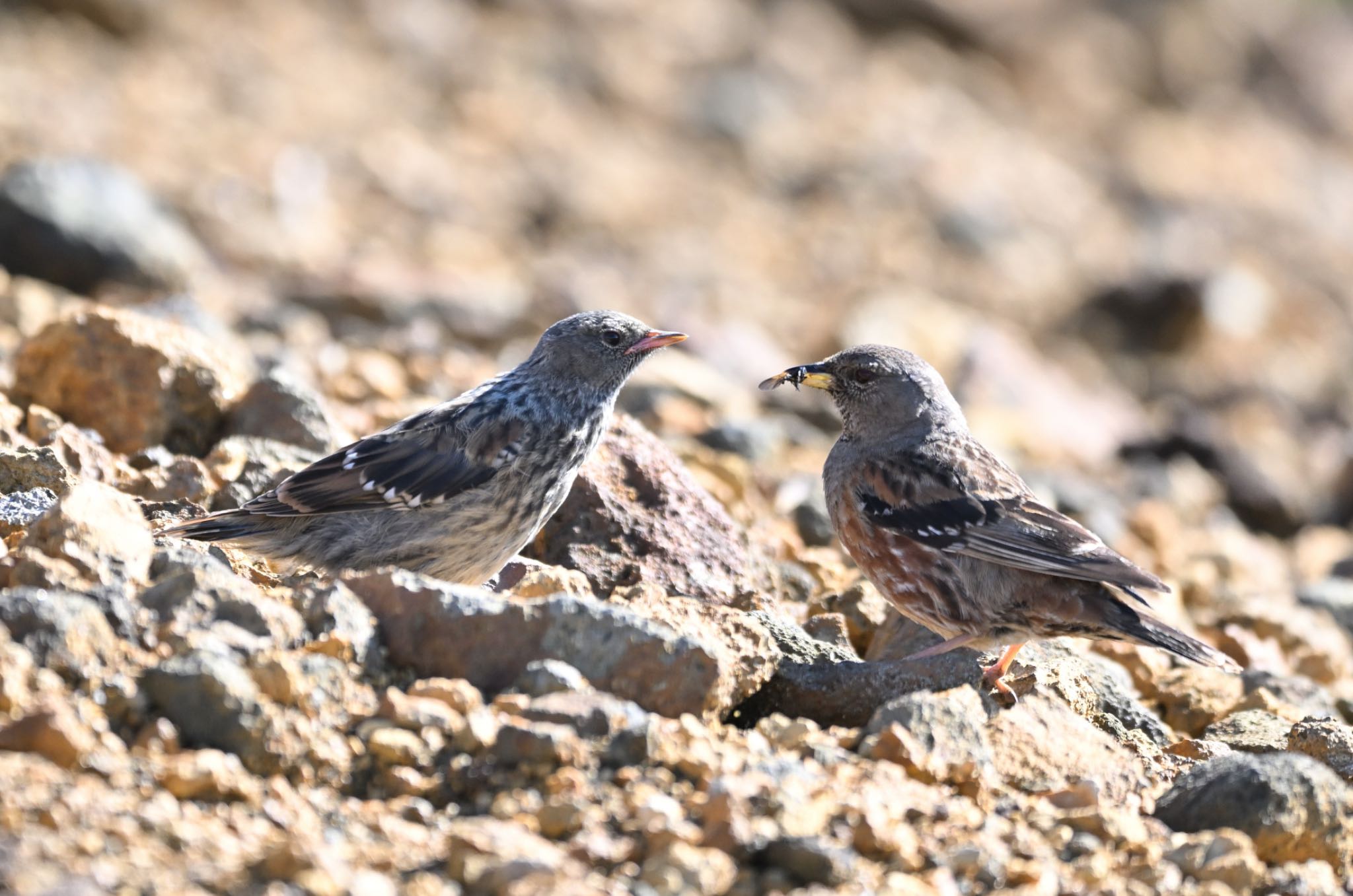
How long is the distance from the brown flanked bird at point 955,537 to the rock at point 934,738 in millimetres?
814

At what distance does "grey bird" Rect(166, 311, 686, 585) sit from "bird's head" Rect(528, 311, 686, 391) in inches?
17.7

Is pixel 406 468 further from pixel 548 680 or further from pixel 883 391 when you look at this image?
pixel 883 391

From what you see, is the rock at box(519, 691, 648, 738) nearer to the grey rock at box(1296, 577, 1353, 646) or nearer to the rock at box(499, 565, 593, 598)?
the rock at box(499, 565, 593, 598)

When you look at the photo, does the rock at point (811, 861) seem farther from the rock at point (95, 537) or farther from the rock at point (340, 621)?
the rock at point (95, 537)

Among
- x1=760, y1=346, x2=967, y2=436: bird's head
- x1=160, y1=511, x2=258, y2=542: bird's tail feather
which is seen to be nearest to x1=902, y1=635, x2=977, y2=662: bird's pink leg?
x1=760, y1=346, x2=967, y2=436: bird's head

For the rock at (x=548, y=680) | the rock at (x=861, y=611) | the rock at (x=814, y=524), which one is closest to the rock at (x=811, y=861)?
the rock at (x=548, y=680)

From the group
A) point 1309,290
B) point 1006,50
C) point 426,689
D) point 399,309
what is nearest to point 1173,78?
point 1006,50

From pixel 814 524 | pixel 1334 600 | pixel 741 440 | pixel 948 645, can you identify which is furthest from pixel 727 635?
pixel 1334 600

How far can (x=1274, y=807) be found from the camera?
4.98m

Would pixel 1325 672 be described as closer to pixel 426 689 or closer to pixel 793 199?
pixel 426 689

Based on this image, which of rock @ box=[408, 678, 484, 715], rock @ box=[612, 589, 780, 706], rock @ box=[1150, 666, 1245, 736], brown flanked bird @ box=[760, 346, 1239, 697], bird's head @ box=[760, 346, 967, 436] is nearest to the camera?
rock @ box=[408, 678, 484, 715]

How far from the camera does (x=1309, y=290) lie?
68.4 ft

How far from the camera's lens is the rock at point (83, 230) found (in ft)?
36.9

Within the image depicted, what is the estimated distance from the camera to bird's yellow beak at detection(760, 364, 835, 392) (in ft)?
26.2
